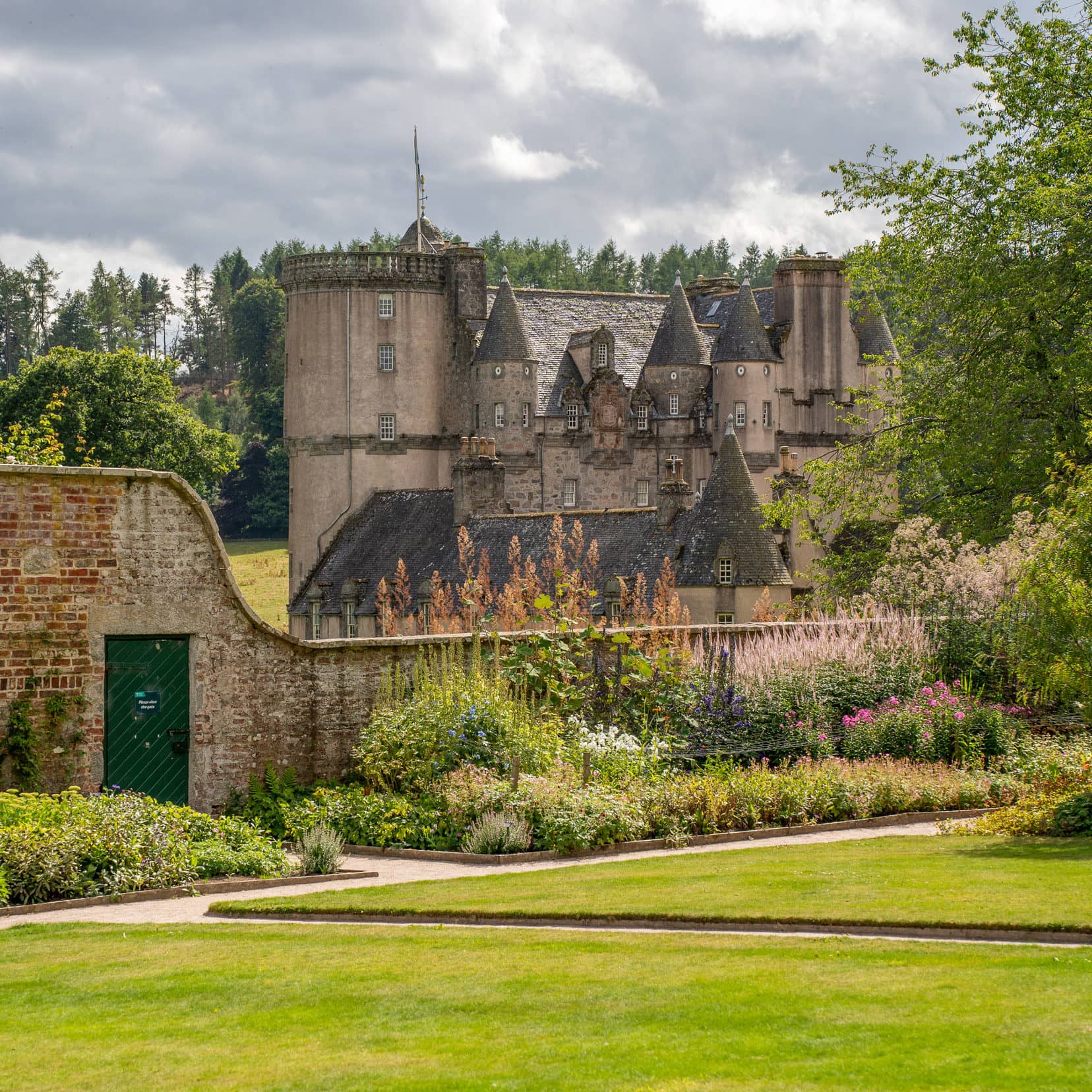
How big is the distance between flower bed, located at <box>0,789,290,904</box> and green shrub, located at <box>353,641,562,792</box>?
2501 mm

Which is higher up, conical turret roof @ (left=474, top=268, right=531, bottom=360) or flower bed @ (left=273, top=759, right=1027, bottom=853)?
conical turret roof @ (left=474, top=268, right=531, bottom=360)

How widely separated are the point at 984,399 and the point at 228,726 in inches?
765

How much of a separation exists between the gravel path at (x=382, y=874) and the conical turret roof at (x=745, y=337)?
50.6 meters

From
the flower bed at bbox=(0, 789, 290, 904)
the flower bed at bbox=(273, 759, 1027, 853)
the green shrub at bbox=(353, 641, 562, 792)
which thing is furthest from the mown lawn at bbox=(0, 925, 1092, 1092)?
the green shrub at bbox=(353, 641, 562, 792)

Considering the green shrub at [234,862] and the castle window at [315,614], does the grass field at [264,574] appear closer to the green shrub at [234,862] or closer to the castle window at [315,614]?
the castle window at [315,614]

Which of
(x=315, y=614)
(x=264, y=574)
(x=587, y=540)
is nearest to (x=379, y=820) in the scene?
(x=587, y=540)

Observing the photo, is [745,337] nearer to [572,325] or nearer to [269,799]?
[572,325]

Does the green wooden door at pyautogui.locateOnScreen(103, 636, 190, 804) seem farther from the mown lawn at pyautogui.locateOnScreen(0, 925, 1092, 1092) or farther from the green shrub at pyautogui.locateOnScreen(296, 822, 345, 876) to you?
the mown lawn at pyautogui.locateOnScreen(0, 925, 1092, 1092)

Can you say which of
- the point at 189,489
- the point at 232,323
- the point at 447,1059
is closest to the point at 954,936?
the point at 447,1059

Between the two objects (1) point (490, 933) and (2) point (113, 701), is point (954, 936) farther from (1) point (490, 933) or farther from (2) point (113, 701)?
(2) point (113, 701)

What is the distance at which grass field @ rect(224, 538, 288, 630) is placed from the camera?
82.9 metres

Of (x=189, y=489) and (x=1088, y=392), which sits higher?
(x=1088, y=392)

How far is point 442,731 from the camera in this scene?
20.4 meters

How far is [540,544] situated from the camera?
165 feet
